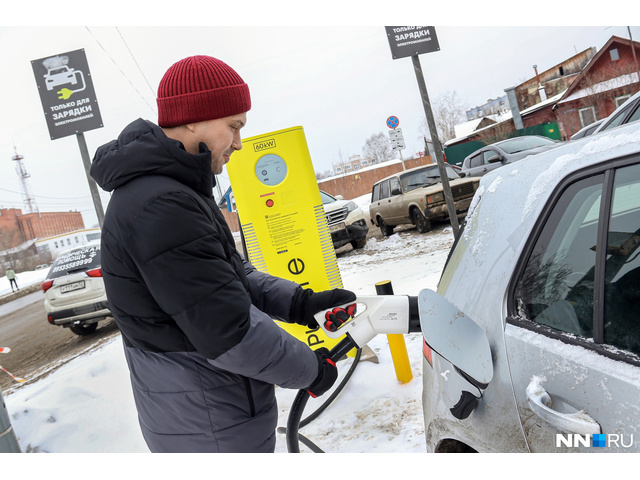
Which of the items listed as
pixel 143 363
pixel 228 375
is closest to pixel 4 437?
pixel 143 363

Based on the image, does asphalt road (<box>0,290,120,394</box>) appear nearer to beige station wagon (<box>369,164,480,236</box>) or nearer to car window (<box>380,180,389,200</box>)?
beige station wagon (<box>369,164,480,236</box>)

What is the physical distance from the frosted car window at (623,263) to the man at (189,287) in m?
0.89

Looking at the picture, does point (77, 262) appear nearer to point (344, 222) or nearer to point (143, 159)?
point (344, 222)

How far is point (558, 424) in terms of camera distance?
41.9 inches

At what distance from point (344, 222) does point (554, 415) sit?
10154 millimetres

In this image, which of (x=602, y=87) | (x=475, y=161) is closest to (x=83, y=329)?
(x=475, y=161)

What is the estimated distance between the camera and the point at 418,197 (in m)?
10.8

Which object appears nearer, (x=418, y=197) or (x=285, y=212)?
(x=285, y=212)

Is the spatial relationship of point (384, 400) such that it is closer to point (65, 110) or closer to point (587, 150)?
point (587, 150)

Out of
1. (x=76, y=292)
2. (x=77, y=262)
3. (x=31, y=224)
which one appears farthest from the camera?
(x=31, y=224)

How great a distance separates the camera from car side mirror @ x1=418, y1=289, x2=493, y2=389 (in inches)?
52.0

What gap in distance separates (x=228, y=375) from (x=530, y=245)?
3.20 feet

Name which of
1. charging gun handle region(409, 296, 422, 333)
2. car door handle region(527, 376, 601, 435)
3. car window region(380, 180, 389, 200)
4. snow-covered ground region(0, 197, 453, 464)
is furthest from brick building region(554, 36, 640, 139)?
car door handle region(527, 376, 601, 435)

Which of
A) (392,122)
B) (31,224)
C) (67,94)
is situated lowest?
(392,122)
